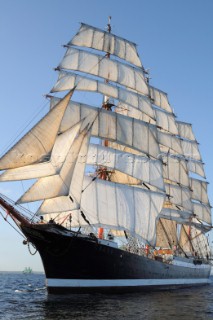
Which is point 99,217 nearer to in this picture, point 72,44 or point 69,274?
point 69,274

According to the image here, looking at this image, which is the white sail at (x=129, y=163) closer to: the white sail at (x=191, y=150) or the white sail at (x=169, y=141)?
the white sail at (x=169, y=141)

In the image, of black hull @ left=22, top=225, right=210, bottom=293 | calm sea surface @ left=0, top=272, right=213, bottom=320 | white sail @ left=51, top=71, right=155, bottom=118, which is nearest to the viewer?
calm sea surface @ left=0, top=272, right=213, bottom=320

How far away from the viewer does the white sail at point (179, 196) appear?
62294 millimetres

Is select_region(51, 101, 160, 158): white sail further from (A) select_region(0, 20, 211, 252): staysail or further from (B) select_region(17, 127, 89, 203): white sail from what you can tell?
(B) select_region(17, 127, 89, 203): white sail

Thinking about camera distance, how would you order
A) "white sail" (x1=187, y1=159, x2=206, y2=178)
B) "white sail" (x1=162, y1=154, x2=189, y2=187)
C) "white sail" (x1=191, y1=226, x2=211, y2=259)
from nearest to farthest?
"white sail" (x1=162, y1=154, x2=189, y2=187) < "white sail" (x1=191, y1=226, x2=211, y2=259) < "white sail" (x1=187, y1=159, x2=206, y2=178)

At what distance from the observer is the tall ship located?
2912cm

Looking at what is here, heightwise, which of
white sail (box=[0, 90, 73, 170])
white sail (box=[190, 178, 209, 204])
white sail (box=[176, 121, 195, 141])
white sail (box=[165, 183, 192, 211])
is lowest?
white sail (box=[0, 90, 73, 170])

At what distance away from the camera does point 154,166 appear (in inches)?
1887

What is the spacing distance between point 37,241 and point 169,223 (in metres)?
33.7

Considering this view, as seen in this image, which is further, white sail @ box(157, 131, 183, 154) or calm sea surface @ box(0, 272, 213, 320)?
white sail @ box(157, 131, 183, 154)

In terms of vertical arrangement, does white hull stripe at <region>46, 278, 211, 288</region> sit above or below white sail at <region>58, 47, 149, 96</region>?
below

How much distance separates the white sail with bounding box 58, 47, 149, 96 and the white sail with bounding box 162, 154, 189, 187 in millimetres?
15888

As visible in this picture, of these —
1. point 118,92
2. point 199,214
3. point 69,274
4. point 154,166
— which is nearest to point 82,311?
point 69,274

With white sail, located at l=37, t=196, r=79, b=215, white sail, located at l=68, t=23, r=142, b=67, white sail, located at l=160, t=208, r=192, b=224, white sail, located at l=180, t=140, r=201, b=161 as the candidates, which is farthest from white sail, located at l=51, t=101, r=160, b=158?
white sail, located at l=180, t=140, r=201, b=161
